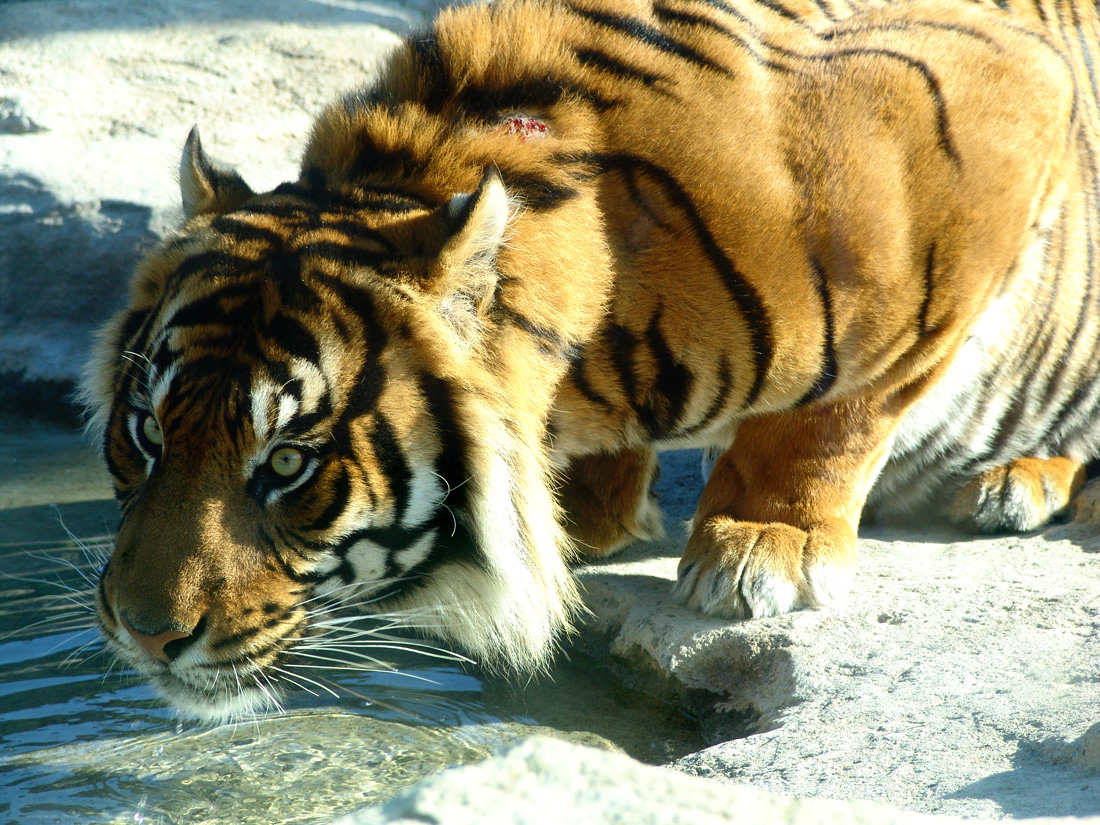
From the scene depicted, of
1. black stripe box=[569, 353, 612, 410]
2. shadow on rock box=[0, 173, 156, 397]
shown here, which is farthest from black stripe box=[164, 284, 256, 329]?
shadow on rock box=[0, 173, 156, 397]

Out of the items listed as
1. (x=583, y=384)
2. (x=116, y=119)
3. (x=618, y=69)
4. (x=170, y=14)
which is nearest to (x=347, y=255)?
(x=583, y=384)

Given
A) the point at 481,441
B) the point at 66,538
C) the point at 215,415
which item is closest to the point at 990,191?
the point at 481,441

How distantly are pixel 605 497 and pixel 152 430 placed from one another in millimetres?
1339

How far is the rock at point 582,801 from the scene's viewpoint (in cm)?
105

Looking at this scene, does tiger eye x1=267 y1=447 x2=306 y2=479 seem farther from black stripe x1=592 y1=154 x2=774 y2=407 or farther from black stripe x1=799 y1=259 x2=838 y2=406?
black stripe x1=799 y1=259 x2=838 y2=406

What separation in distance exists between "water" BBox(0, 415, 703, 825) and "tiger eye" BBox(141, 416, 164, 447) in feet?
1.32

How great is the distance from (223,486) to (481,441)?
1.43 feet

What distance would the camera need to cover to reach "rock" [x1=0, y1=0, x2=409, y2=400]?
4277 mm

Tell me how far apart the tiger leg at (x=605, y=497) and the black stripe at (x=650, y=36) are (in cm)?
105

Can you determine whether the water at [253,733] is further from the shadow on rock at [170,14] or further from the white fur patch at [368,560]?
the shadow on rock at [170,14]

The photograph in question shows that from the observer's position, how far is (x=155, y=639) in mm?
1779

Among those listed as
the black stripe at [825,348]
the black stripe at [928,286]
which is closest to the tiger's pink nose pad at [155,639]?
the black stripe at [825,348]

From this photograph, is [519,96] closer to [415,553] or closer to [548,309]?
[548,309]

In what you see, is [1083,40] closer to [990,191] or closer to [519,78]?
[990,191]
